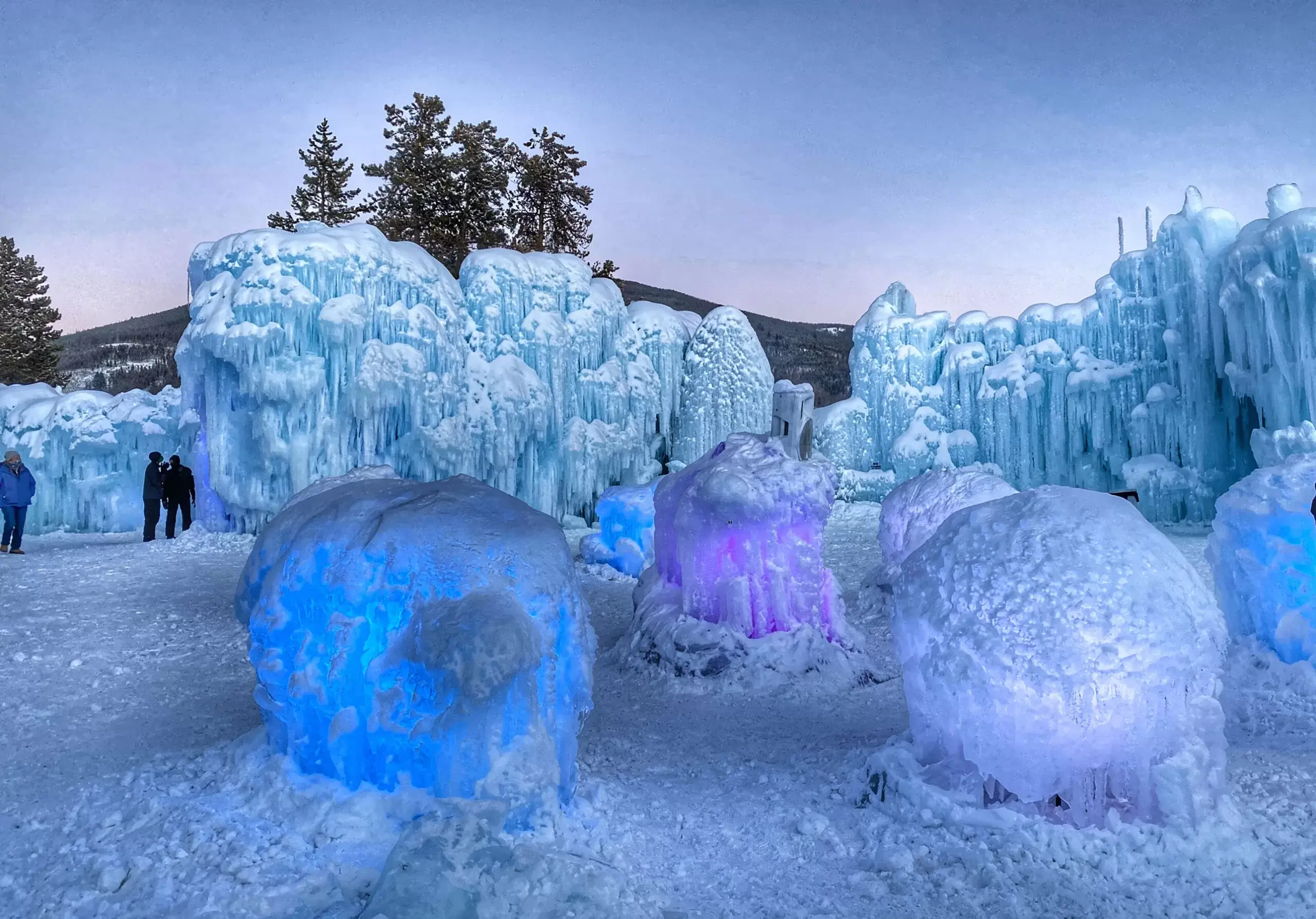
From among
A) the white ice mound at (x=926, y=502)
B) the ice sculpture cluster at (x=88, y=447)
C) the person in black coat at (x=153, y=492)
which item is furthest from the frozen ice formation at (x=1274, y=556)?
the ice sculpture cluster at (x=88, y=447)

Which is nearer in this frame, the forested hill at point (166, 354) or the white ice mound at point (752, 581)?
the white ice mound at point (752, 581)

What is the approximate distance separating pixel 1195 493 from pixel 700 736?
15164 millimetres

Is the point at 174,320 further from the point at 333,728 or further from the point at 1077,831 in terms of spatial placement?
the point at 1077,831

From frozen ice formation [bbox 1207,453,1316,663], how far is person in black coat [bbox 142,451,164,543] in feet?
48.1

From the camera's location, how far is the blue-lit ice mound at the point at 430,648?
4191mm

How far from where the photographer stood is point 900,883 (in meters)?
4.07

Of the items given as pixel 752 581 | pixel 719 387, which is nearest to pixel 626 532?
pixel 752 581

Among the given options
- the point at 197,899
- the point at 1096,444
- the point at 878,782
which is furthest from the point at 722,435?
the point at 197,899

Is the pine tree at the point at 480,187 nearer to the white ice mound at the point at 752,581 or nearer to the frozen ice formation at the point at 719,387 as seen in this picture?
the frozen ice formation at the point at 719,387

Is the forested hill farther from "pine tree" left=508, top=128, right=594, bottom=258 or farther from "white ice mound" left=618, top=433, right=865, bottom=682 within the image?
"white ice mound" left=618, top=433, right=865, bottom=682

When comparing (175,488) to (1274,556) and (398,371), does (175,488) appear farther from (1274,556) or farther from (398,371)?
(1274,556)

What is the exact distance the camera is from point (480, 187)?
2603 cm

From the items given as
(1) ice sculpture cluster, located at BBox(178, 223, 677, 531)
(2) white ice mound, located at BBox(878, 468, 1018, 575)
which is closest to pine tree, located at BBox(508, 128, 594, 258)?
(1) ice sculpture cluster, located at BBox(178, 223, 677, 531)

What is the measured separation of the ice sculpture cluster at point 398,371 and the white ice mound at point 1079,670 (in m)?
10.8
